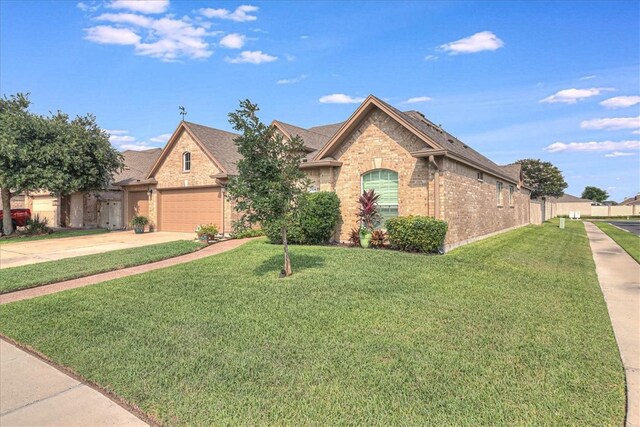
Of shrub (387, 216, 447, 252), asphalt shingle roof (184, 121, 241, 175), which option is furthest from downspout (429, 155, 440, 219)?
asphalt shingle roof (184, 121, 241, 175)

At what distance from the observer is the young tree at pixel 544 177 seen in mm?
51344

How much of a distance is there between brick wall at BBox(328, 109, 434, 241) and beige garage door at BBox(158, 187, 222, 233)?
793cm

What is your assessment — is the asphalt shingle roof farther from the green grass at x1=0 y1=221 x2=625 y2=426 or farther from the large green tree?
the green grass at x1=0 y1=221 x2=625 y2=426

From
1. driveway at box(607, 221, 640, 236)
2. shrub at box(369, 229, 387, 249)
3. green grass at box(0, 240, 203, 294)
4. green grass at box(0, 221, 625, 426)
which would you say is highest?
shrub at box(369, 229, 387, 249)

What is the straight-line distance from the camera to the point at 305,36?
13094 millimetres

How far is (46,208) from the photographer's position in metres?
28.5

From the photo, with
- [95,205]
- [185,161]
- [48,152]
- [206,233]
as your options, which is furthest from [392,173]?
[95,205]

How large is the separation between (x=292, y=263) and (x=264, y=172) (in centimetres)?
300

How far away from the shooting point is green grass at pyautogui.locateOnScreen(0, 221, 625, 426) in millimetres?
3459

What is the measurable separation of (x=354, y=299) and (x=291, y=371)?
2.78 meters

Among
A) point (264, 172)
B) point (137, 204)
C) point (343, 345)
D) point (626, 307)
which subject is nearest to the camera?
point (343, 345)

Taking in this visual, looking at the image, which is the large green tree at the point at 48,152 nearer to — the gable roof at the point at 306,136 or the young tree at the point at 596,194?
the gable roof at the point at 306,136

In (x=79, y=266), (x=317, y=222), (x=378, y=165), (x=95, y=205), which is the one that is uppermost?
(x=378, y=165)

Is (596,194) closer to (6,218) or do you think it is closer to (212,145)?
(212,145)
